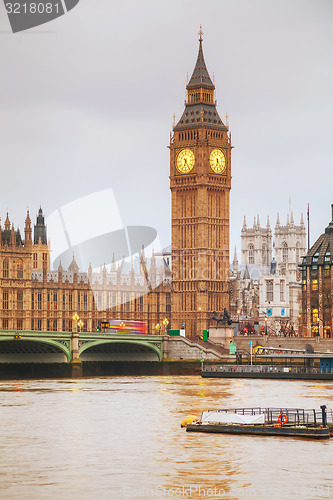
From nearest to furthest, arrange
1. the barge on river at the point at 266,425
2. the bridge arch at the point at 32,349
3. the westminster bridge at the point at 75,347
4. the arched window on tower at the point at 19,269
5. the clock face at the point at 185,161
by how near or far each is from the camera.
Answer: the barge on river at the point at 266,425 → the westminster bridge at the point at 75,347 → the bridge arch at the point at 32,349 → the arched window on tower at the point at 19,269 → the clock face at the point at 185,161

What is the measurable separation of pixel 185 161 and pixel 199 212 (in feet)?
25.8

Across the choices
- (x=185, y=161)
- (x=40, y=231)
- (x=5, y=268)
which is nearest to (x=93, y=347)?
(x=5, y=268)

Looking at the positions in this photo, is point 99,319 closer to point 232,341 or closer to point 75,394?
point 232,341

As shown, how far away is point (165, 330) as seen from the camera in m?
158

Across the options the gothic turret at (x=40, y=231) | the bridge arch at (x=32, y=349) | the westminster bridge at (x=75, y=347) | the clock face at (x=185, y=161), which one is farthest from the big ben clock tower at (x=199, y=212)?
the gothic turret at (x=40, y=231)

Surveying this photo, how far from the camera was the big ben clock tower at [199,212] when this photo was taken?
159375 millimetres

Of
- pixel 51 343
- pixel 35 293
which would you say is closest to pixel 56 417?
pixel 51 343

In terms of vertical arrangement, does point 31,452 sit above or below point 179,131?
below

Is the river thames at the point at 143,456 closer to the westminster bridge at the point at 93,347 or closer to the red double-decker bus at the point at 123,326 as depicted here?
the westminster bridge at the point at 93,347

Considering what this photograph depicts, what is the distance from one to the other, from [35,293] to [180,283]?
21.1 m

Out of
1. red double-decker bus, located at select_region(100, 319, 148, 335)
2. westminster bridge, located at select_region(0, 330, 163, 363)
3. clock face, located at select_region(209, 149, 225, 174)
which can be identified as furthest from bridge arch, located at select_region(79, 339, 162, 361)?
clock face, located at select_region(209, 149, 225, 174)

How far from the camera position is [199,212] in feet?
524

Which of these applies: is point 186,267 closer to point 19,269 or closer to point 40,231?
point 19,269

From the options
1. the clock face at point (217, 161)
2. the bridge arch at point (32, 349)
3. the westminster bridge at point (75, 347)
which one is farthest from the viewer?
the clock face at point (217, 161)
